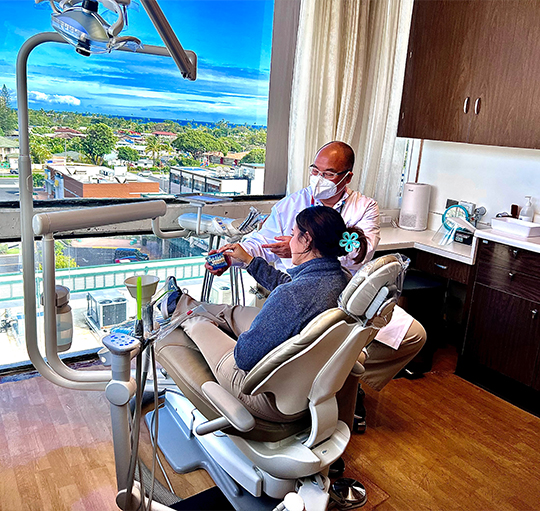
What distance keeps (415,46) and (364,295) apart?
99.1 inches

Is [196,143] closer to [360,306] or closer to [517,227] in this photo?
[517,227]

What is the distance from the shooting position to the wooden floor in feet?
6.94

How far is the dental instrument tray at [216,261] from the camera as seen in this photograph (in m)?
2.35

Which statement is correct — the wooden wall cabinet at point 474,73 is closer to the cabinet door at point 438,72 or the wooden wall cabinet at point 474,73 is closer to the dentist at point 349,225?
the cabinet door at point 438,72

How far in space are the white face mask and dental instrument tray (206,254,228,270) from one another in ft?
2.00

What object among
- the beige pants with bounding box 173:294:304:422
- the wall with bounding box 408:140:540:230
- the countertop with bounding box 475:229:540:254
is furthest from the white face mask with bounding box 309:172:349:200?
the wall with bounding box 408:140:540:230

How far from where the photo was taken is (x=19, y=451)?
2277mm

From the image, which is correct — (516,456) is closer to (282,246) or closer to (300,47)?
(282,246)

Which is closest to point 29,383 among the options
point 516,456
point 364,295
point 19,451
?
point 19,451

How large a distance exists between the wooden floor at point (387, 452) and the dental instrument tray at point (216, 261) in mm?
860

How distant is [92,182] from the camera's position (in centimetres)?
303

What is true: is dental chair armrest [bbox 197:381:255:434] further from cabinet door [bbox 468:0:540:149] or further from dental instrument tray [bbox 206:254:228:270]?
cabinet door [bbox 468:0:540:149]

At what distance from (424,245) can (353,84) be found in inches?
45.1

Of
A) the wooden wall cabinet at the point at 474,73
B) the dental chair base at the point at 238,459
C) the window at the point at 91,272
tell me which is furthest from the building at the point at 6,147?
the wooden wall cabinet at the point at 474,73
